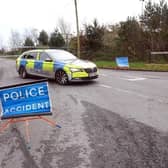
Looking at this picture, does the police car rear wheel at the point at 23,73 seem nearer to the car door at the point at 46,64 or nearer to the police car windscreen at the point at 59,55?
the car door at the point at 46,64

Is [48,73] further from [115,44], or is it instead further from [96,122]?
[115,44]

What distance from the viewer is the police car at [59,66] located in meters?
12.5

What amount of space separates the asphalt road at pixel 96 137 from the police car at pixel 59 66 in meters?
3.56

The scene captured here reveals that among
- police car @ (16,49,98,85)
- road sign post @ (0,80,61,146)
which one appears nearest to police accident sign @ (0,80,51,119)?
road sign post @ (0,80,61,146)

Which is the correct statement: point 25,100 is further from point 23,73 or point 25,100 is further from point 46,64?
point 23,73

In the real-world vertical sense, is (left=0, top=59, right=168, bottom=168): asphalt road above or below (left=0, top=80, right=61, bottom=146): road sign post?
below

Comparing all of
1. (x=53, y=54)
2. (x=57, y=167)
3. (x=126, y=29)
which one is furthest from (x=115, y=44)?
(x=57, y=167)

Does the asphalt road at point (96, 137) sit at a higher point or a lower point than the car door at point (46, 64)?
lower

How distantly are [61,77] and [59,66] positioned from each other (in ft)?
1.62

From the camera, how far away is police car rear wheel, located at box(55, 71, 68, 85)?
12704 mm

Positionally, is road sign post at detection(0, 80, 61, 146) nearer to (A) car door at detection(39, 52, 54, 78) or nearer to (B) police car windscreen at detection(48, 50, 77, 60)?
(A) car door at detection(39, 52, 54, 78)

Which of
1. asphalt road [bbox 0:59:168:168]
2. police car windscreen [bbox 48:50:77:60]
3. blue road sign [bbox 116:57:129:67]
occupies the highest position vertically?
police car windscreen [bbox 48:50:77:60]

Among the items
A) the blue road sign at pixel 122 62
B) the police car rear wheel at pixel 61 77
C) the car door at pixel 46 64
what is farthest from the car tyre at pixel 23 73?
the blue road sign at pixel 122 62

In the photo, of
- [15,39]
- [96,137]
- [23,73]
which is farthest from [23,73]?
[15,39]
